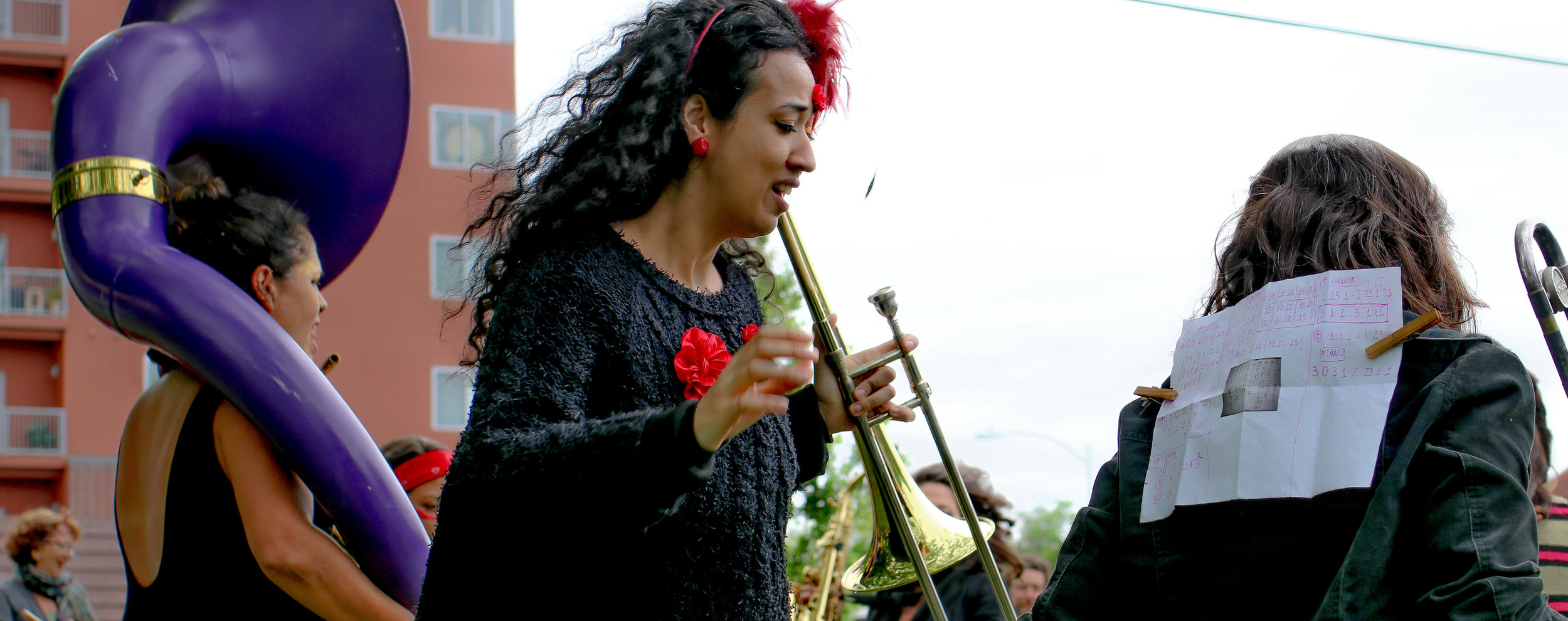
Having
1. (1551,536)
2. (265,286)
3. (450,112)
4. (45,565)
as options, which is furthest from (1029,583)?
(450,112)

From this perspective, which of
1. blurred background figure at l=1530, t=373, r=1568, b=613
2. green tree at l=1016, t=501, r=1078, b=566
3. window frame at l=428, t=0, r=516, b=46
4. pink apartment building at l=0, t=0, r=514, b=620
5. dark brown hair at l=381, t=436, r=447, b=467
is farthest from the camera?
green tree at l=1016, t=501, r=1078, b=566

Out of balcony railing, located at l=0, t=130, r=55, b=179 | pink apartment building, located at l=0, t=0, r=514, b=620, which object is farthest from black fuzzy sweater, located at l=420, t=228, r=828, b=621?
balcony railing, located at l=0, t=130, r=55, b=179

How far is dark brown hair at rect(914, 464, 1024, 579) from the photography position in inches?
194

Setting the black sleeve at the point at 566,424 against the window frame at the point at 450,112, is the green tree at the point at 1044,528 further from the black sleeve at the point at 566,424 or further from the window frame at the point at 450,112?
the black sleeve at the point at 566,424

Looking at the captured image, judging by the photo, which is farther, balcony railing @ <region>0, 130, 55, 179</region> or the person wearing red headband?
balcony railing @ <region>0, 130, 55, 179</region>

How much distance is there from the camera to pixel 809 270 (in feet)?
7.86

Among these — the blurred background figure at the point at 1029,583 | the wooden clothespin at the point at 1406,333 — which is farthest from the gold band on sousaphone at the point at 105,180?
the blurred background figure at the point at 1029,583

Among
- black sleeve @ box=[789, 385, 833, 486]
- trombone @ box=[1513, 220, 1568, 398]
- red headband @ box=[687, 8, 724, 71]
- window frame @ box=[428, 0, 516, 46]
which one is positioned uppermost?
window frame @ box=[428, 0, 516, 46]

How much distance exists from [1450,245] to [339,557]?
191cm

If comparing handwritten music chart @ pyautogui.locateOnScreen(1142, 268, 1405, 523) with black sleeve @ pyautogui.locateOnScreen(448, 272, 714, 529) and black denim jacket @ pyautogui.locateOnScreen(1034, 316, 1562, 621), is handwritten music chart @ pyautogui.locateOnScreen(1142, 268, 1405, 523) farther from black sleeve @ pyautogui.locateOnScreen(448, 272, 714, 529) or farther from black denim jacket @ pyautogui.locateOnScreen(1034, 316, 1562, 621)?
black sleeve @ pyautogui.locateOnScreen(448, 272, 714, 529)

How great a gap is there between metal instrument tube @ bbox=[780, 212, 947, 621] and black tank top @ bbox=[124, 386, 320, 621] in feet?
3.41

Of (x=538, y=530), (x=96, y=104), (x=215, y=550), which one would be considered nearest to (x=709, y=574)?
(x=538, y=530)

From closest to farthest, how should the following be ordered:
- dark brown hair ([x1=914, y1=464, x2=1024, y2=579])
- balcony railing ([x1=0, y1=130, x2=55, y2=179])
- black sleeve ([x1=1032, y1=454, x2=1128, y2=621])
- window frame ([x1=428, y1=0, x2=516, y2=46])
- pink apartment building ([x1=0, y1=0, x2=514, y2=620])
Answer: black sleeve ([x1=1032, y1=454, x2=1128, y2=621]) → dark brown hair ([x1=914, y1=464, x2=1024, y2=579]) → pink apartment building ([x1=0, y1=0, x2=514, y2=620]) → window frame ([x1=428, y1=0, x2=516, y2=46]) → balcony railing ([x1=0, y1=130, x2=55, y2=179])

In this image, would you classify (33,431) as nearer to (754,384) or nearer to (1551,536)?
(1551,536)
